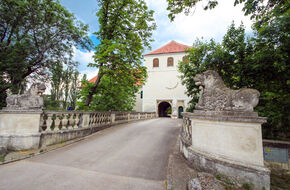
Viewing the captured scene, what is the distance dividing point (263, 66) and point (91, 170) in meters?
7.98

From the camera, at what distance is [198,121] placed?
325 centimetres

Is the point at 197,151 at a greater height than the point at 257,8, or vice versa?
the point at 257,8

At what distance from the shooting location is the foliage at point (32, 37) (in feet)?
26.9

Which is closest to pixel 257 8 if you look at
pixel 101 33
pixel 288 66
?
pixel 288 66

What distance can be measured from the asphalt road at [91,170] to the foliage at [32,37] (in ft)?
24.9

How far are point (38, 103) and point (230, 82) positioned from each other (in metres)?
9.91

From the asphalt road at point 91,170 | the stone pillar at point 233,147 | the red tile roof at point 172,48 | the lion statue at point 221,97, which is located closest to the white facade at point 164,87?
the red tile roof at point 172,48

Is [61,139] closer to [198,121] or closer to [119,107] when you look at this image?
[198,121]

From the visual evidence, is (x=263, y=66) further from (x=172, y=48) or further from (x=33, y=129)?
(x=172, y=48)

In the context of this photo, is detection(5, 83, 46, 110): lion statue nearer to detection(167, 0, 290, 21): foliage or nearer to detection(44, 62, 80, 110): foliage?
detection(167, 0, 290, 21): foliage

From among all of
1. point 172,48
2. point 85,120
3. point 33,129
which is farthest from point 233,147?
point 172,48

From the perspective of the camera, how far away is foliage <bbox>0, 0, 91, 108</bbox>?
323 inches

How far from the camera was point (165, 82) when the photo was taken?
24.5 metres

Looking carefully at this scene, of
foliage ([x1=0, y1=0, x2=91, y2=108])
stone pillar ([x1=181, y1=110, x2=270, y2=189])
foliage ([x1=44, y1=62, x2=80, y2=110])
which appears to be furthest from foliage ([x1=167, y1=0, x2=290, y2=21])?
foliage ([x1=44, y1=62, x2=80, y2=110])
